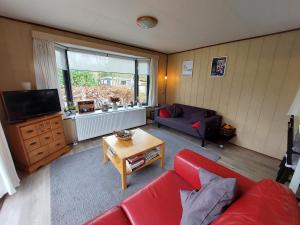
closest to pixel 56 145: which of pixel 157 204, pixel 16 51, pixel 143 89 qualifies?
pixel 16 51

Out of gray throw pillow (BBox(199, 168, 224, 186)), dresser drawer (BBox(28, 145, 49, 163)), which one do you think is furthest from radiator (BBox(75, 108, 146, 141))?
gray throw pillow (BBox(199, 168, 224, 186))

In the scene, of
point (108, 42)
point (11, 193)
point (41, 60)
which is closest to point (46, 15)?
point (41, 60)

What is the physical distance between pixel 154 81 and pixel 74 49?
89.6 inches

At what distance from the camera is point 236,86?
9.95 feet

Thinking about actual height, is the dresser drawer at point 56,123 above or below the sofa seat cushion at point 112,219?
above

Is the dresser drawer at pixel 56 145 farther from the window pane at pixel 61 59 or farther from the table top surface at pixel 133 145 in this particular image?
the window pane at pixel 61 59

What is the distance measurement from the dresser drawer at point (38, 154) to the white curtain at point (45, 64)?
1111mm

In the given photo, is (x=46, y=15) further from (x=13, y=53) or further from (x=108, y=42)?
(x=108, y=42)

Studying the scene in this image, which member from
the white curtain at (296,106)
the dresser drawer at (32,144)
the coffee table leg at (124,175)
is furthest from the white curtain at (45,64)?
the white curtain at (296,106)

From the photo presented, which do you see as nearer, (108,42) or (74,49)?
(74,49)

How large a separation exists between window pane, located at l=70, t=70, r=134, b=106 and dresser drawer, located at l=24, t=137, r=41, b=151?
1303 millimetres

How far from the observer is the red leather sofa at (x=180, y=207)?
64 centimetres

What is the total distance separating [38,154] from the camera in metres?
2.20

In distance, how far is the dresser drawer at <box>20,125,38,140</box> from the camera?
196cm
